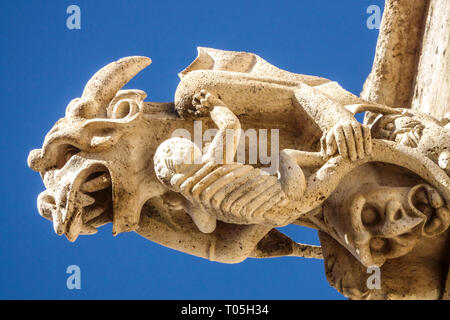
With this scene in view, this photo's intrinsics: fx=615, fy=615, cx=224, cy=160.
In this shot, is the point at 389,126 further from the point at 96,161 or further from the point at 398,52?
the point at 96,161

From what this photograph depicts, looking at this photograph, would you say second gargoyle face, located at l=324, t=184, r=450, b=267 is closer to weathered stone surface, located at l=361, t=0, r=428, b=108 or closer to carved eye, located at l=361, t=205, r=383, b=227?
carved eye, located at l=361, t=205, r=383, b=227

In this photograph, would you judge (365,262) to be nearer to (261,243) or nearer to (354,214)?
(354,214)

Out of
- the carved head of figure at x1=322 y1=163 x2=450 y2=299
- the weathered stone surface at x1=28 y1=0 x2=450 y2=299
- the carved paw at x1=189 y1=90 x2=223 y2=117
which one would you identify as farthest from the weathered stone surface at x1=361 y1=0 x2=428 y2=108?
the carved paw at x1=189 y1=90 x2=223 y2=117

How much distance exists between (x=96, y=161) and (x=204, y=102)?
48 centimetres

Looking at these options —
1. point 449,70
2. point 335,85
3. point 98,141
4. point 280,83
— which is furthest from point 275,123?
point 449,70

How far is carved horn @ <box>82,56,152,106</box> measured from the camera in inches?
99.0

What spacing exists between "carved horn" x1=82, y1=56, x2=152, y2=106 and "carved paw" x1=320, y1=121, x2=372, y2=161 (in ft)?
2.87

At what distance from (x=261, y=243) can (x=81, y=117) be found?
1.02 metres

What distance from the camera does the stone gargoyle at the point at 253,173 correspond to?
2.23 m

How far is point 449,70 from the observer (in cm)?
297

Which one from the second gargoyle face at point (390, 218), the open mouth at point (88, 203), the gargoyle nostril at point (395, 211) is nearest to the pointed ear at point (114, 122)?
the open mouth at point (88, 203)

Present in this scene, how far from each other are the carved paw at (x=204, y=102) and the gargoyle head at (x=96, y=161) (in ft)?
0.75

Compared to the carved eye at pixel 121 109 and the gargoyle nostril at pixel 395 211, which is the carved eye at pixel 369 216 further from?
the carved eye at pixel 121 109

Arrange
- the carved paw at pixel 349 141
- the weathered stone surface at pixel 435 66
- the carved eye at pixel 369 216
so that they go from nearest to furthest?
the carved paw at pixel 349 141 → the carved eye at pixel 369 216 → the weathered stone surface at pixel 435 66
